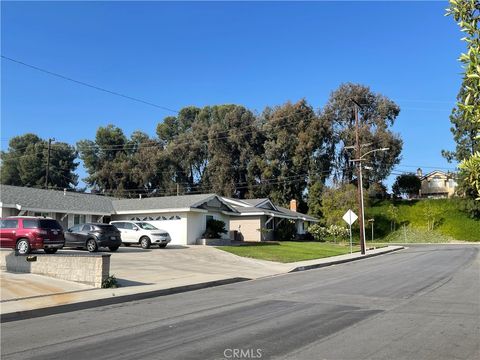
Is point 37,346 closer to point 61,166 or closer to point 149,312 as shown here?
point 149,312

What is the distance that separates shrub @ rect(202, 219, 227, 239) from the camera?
123ft

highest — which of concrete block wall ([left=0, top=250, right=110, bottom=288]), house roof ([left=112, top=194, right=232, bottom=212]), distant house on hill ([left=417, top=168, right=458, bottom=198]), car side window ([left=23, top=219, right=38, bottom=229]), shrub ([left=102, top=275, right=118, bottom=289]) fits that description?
distant house on hill ([left=417, top=168, right=458, bottom=198])

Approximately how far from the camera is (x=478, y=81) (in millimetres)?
4496

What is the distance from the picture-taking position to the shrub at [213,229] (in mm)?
37375

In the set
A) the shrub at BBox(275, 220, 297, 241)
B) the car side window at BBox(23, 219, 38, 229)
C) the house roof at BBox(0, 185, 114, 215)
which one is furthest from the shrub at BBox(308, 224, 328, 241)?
the car side window at BBox(23, 219, 38, 229)

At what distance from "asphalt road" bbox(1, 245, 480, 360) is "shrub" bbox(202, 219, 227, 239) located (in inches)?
892

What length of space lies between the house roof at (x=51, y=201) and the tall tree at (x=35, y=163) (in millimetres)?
37488

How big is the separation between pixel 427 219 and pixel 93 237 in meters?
49.7

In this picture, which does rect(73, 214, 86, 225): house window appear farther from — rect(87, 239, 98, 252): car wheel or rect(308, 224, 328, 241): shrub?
rect(308, 224, 328, 241): shrub

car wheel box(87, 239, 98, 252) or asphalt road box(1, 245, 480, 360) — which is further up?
car wheel box(87, 239, 98, 252)

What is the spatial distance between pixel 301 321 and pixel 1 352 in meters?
5.25

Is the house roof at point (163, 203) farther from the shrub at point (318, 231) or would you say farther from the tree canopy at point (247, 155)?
the tree canopy at point (247, 155)

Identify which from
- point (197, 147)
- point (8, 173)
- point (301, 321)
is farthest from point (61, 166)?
point (301, 321)

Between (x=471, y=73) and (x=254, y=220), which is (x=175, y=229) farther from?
(x=471, y=73)
